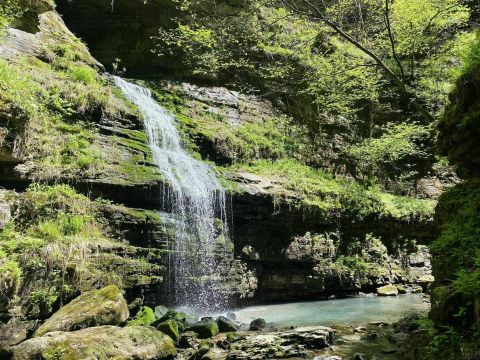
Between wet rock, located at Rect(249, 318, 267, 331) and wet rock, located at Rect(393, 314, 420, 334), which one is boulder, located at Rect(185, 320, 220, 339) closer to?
wet rock, located at Rect(249, 318, 267, 331)

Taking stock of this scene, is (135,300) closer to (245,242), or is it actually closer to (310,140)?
(245,242)

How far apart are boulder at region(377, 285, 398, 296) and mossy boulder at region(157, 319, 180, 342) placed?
10.7m

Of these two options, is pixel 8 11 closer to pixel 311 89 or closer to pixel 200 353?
pixel 200 353

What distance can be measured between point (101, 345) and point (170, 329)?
7.33 feet

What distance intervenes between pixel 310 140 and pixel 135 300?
48.0 feet

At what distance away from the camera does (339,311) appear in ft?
42.1

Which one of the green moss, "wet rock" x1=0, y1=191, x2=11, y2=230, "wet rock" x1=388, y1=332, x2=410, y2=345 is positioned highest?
"wet rock" x1=0, y1=191, x2=11, y2=230

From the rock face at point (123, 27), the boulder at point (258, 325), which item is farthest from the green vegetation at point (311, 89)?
the boulder at point (258, 325)

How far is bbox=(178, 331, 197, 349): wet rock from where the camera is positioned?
27.1 ft

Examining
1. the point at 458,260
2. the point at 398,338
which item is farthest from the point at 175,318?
the point at 458,260

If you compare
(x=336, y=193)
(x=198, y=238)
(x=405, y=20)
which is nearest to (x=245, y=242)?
(x=198, y=238)

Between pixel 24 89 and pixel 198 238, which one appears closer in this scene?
pixel 24 89

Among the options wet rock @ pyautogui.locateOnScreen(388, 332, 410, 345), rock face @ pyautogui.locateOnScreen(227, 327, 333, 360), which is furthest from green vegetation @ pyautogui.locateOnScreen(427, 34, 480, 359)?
wet rock @ pyautogui.locateOnScreen(388, 332, 410, 345)

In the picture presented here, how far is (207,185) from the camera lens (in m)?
13.8
